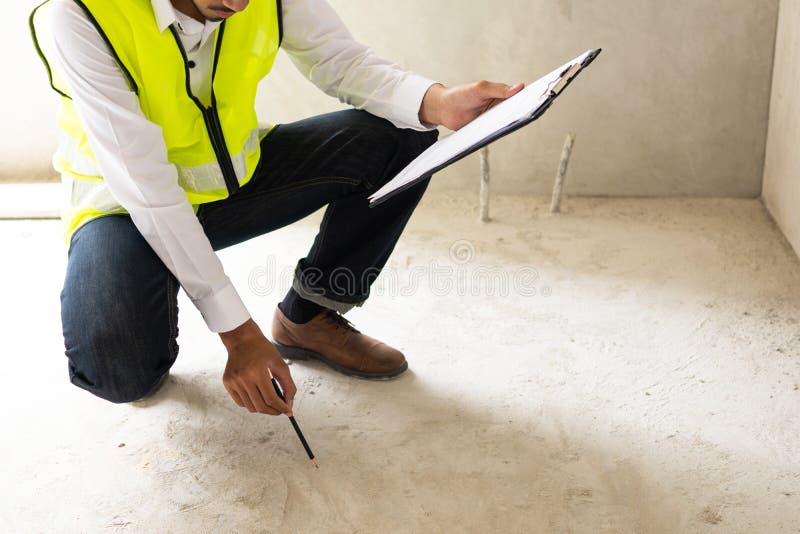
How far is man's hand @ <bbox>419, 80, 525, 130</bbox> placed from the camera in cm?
163

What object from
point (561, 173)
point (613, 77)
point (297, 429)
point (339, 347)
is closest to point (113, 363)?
point (297, 429)

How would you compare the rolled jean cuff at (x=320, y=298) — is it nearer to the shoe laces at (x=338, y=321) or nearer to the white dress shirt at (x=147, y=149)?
the shoe laces at (x=338, y=321)

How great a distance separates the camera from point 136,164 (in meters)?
1.38

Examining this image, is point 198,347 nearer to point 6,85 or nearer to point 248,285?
point 248,285

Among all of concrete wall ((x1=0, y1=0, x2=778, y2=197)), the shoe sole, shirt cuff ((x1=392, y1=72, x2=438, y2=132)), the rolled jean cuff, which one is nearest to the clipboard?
shirt cuff ((x1=392, y1=72, x2=438, y2=132))

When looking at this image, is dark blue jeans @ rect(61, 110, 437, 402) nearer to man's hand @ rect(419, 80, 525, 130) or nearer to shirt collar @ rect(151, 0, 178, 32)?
man's hand @ rect(419, 80, 525, 130)

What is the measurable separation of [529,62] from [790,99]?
0.78 metres

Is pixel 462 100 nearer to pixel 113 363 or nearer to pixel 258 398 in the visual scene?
pixel 258 398

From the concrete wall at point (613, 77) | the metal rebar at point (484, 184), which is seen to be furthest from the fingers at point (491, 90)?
the concrete wall at point (613, 77)

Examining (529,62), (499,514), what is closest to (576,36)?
(529,62)

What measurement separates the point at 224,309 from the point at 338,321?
517mm

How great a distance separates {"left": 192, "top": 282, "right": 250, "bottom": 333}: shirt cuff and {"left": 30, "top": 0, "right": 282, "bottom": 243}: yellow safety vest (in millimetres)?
275

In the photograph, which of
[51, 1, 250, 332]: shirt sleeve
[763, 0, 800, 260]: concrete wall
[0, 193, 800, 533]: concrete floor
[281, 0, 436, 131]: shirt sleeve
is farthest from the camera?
[763, 0, 800, 260]: concrete wall

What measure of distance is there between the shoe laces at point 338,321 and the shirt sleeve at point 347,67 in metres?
0.46
